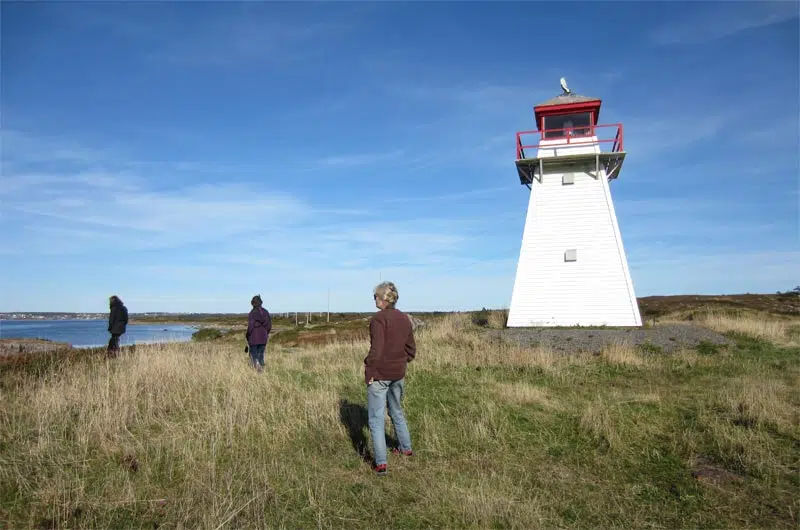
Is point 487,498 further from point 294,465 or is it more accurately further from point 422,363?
point 422,363

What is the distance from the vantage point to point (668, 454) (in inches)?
227

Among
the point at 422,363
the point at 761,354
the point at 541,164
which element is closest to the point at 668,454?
the point at 422,363

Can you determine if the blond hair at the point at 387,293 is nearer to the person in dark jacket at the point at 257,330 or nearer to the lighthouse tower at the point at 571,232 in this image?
the person in dark jacket at the point at 257,330

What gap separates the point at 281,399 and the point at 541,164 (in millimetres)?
14675

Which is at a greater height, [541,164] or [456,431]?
[541,164]

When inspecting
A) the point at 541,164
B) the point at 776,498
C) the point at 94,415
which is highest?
the point at 541,164

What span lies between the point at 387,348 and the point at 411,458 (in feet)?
4.67

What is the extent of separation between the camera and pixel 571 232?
1861 centimetres

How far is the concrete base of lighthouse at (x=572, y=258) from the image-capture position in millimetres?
17953

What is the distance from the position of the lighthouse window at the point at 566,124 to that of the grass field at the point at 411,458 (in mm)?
11986

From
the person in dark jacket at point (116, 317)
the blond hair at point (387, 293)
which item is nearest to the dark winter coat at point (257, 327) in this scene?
the person in dark jacket at point (116, 317)

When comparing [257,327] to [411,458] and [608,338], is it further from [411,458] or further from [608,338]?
[608,338]

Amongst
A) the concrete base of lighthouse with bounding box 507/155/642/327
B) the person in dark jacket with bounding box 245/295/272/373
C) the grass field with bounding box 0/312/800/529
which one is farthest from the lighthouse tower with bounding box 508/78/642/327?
the person in dark jacket with bounding box 245/295/272/373

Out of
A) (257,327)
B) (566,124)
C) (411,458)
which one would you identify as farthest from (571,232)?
(411,458)
